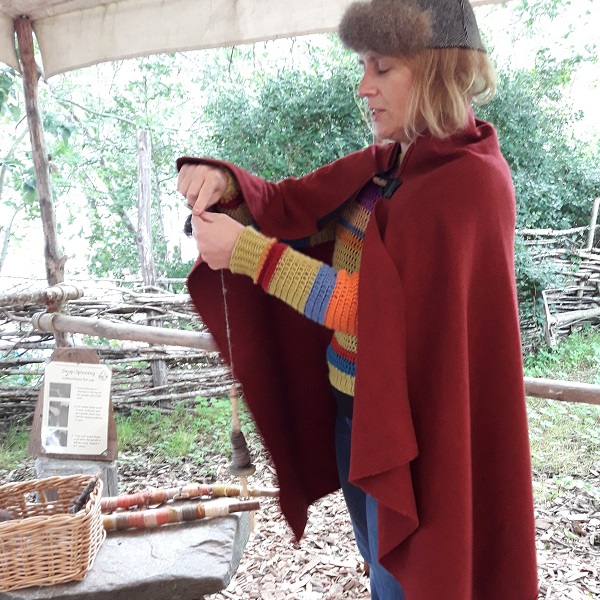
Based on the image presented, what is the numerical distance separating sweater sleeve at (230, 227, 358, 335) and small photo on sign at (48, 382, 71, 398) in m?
1.29

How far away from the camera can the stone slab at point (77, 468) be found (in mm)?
1966

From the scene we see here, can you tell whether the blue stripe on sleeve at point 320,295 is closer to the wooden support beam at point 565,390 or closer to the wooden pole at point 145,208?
the wooden support beam at point 565,390

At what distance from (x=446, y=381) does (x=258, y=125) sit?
3.33m

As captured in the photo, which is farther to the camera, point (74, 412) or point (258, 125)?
point (258, 125)

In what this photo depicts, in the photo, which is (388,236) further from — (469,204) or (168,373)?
(168,373)

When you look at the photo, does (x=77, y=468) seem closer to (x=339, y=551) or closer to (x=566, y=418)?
(x=339, y=551)

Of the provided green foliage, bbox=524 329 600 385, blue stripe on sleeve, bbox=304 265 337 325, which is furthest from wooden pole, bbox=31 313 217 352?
green foliage, bbox=524 329 600 385

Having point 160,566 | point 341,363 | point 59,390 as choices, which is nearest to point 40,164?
point 59,390

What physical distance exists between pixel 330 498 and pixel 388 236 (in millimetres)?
2064

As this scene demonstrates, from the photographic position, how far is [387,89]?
0.97 metres

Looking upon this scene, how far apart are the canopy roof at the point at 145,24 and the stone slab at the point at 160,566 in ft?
4.84

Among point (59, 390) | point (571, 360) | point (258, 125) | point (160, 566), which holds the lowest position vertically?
point (160, 566)

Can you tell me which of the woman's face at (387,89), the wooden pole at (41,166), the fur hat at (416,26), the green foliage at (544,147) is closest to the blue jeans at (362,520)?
the woman's face at (387,89)

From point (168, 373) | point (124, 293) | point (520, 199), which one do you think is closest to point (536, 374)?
point (520, 199)
